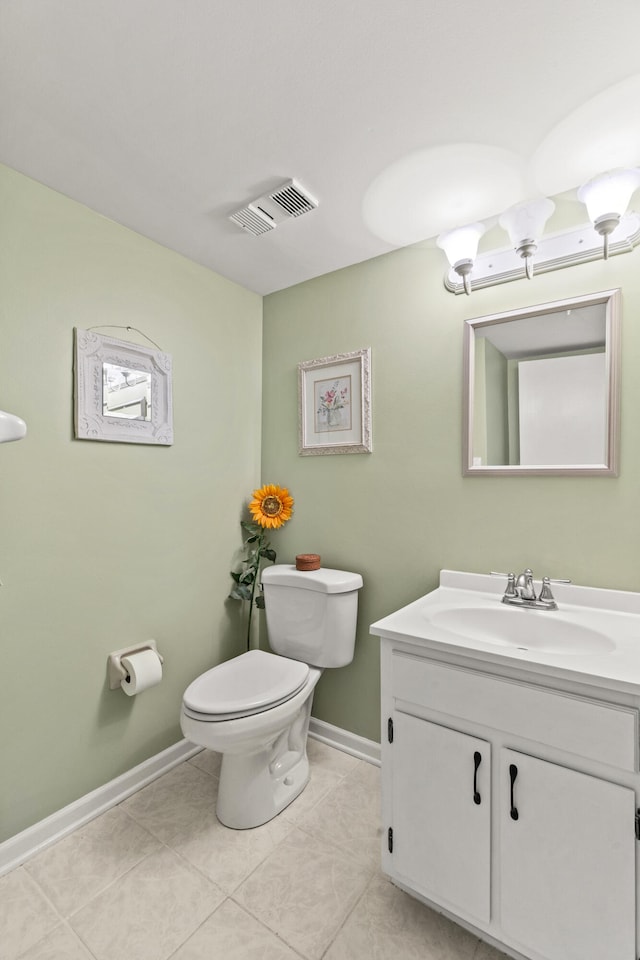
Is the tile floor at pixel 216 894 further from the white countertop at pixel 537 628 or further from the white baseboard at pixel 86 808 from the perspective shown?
Answer: the white countertop at pixel 537 628

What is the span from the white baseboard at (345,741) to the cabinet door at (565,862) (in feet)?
2.95

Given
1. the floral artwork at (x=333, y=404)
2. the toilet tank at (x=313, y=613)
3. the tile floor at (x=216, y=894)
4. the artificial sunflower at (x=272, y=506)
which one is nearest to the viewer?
the tile floor at (x=216, y=894)

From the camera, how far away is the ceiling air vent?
150cm

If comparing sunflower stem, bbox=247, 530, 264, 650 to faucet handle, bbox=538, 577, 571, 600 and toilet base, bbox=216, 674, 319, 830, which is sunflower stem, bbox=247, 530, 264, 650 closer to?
toilet base, bbox=216, 674, 319, 830

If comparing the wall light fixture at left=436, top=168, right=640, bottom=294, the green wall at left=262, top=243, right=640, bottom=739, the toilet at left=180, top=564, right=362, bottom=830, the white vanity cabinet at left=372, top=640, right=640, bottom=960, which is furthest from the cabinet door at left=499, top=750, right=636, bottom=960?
the wall light fixture at left=436, top=168, right=640, bottom=294

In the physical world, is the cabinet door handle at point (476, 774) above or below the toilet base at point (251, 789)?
above

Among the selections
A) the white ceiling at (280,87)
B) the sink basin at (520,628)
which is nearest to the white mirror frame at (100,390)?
the white ceiling at (280,87)

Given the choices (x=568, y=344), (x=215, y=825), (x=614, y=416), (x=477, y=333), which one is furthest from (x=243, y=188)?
(x=215, y=825)

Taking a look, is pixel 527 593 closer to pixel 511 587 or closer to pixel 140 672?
pixel 511 587

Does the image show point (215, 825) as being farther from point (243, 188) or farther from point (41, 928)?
point (243, 188)

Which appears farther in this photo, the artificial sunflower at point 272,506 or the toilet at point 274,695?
the artificial sunflower at point 272,506

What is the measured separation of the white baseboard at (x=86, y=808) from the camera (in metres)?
1.43

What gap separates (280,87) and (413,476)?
130cm

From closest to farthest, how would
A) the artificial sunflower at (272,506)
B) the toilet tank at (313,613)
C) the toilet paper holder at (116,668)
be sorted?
the toilet paper holder at (116,668) < the toilet tank at (313,613) < the artificial sunflower at (272,506)
